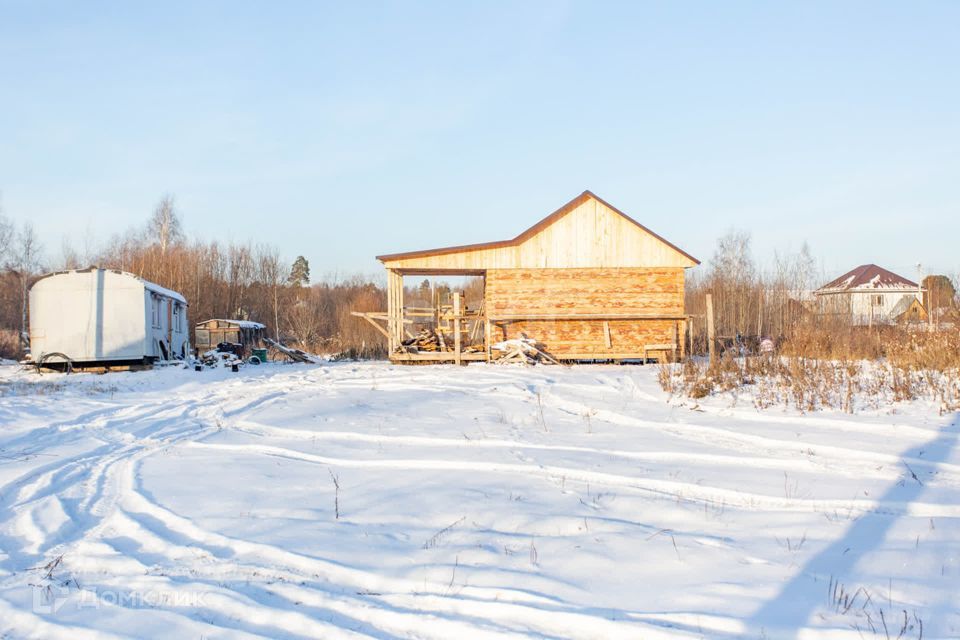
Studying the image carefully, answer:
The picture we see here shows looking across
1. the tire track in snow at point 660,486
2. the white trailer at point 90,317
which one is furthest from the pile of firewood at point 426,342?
the tire track in snow at point 660,486

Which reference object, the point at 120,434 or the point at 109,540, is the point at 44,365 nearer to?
the point at 120,434

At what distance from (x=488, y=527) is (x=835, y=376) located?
362 inches

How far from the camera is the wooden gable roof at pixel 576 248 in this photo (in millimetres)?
22375

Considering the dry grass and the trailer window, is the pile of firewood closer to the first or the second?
the trailer window

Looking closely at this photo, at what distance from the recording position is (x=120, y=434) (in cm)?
954

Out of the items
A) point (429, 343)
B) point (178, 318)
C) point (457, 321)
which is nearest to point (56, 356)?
point (178, 318)

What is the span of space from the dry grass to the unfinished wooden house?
7311 mm

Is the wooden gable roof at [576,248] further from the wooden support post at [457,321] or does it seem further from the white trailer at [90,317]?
the white trailer at [90,317]

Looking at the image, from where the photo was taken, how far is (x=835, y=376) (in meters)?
11.9

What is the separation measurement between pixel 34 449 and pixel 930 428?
10.9 meters

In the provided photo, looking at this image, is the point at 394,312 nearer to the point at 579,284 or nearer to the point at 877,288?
the point at 579,284

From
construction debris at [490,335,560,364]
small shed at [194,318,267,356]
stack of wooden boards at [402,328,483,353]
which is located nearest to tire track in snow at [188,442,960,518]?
construction debris at [490,335,560,364]

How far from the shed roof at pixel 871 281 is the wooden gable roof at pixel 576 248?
43.1 meters

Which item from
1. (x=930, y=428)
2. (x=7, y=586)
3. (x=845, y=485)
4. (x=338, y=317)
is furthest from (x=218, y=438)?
(x=338, y=317)
